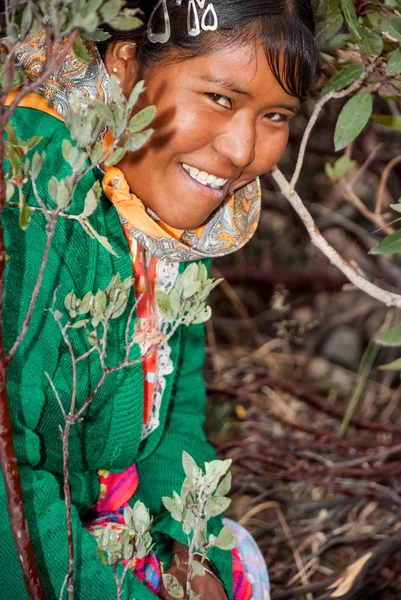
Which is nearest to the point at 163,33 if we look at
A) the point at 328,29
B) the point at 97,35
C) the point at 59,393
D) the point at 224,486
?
the point at 97,35

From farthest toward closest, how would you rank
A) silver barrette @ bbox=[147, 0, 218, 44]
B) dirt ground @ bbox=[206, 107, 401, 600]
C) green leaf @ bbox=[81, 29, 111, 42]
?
1. dirt ground @ bbox=[206, 107, 401, 600]
2. silver barrette @ bbox=[147, 0, 218, 44]
3. green leaf @ bbox=[81, 29, 111, 42]

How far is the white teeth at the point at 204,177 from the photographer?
1209mm

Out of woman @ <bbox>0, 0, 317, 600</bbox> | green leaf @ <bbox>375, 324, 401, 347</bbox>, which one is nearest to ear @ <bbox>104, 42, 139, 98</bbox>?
woman @ <bbox>0, 0, 317, 600</bbox>

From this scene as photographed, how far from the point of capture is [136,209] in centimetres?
124

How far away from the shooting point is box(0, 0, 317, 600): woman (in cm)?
108

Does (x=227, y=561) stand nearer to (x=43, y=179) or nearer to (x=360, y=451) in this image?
(x=43, y=179)

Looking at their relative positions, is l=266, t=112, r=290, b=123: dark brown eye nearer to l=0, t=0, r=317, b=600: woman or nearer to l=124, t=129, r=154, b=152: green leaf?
l=0, t=0, r=317, b=600: woman

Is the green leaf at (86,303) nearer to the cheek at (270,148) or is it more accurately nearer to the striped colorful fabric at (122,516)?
the cheek at (270,148)

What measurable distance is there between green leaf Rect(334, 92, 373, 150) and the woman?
74mm

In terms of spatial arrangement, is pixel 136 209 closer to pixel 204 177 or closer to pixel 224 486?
pixel 204 177

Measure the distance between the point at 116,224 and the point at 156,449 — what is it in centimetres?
53

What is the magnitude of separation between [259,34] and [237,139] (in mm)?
146

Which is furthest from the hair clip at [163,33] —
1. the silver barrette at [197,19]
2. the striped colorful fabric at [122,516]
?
the striped colorful fabric at [122,516]

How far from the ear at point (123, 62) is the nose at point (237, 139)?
17 cm
